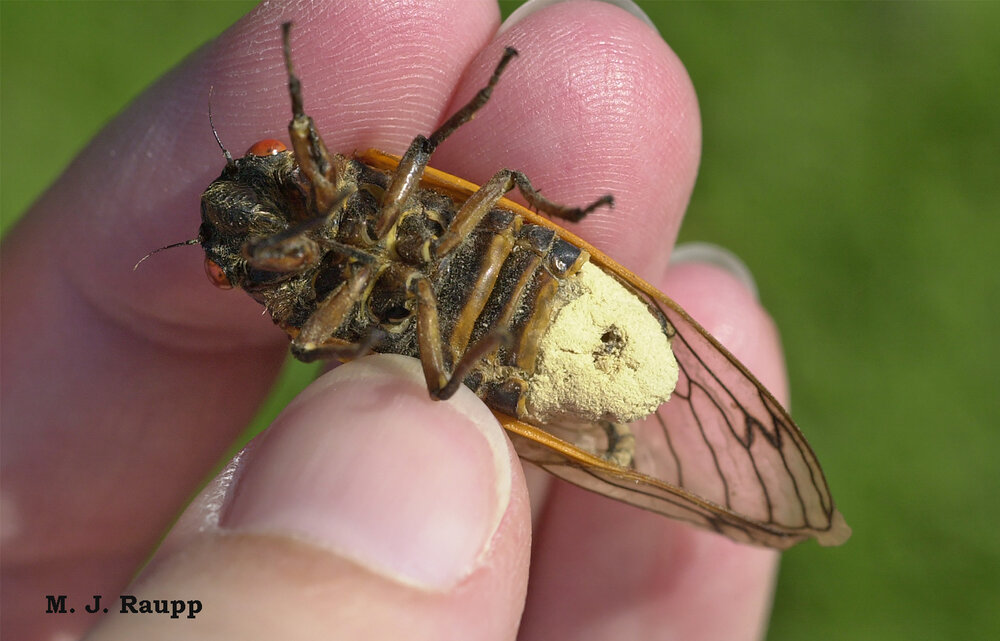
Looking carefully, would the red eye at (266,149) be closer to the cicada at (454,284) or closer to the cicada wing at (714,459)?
the cicada at (454,284)

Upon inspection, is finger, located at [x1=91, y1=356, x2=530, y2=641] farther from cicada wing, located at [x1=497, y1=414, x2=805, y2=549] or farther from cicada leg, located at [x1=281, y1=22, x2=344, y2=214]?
cicada leg, located at [x1=281, y1=22, x2=344, y2=214]

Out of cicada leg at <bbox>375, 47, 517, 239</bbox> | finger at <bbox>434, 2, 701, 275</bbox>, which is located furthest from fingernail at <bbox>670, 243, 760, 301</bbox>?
cicada leg at <bbox>375, 47, 517, 239</bbox>

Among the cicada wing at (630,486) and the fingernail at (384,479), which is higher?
the fingernail at (384,479)

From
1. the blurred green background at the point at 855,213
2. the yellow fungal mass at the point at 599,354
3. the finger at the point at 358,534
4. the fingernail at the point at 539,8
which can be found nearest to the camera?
the finger at the point at 358,534

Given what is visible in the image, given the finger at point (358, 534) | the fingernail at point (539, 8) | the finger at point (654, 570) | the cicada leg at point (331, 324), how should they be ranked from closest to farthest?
the finger at point (358, 534) < the cicada leg at point (331, 324) < the fingernail at point (539, 8) < the finger at point (654, 570)

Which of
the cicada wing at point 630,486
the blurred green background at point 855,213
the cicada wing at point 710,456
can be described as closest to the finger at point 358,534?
the cicada wing at point 630,486

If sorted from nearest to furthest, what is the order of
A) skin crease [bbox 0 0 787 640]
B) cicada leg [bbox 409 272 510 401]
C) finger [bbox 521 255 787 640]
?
1. cicada leg [bbox 409 272 510 401]
2. skin crease [bbox 0 0 787 640]
3. finger [bbox 521 255 787 640]

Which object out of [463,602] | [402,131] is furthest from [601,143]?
[463,602]
